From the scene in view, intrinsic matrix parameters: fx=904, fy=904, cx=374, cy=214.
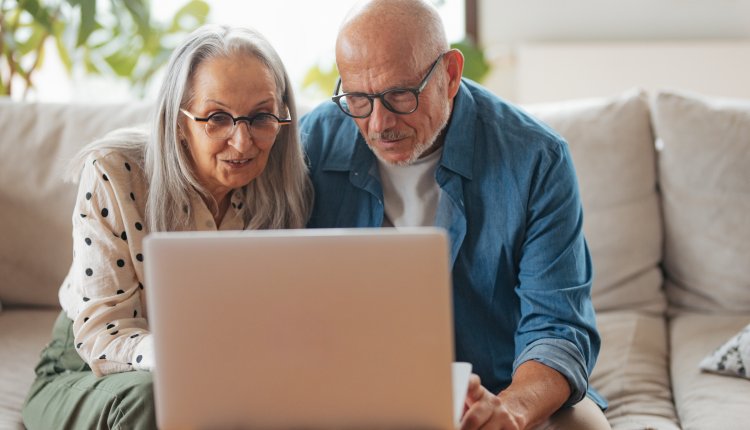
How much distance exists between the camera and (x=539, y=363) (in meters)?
1.47

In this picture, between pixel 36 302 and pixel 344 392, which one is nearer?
pixel 344 392

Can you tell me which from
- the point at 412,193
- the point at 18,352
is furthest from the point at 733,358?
the point at 18,352

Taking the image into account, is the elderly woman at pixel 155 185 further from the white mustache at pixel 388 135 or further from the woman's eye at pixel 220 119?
the white mustache at pixel 388 135

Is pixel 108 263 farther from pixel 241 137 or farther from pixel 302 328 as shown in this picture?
pixel 302 328

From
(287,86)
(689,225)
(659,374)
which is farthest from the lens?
(689,225)

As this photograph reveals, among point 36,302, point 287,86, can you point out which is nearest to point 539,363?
point 287,86

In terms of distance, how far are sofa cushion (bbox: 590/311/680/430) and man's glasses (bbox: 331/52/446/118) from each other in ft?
2.32

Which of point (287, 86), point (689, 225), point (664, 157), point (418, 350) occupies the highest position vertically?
point (287, 86)

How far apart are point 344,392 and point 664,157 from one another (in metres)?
1.37

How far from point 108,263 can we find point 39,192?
70 centimetres

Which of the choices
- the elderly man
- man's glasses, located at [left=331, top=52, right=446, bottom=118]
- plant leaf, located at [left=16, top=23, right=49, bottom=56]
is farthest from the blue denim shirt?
plant leaf, located at [left=16, top=23, right=49, bottom=56]

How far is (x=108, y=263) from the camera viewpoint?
5.03ft

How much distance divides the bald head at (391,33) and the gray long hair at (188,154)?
0.14 meters

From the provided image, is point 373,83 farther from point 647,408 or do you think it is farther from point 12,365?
point 12,365
